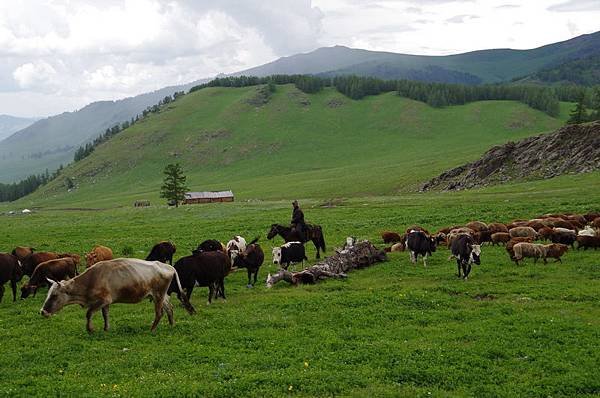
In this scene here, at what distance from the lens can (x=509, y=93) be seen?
200 meters

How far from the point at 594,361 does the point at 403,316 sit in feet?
18.4

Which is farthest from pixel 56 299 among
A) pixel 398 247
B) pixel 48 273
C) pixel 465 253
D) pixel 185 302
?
pixel 398 247

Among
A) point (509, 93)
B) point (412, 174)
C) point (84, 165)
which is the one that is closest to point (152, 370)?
point (412, 174)

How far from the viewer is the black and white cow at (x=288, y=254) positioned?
25.1 meters

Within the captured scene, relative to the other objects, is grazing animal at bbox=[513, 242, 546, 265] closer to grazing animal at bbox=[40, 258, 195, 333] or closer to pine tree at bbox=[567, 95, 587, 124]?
grazing animal at bbox=[40, 258, 195, 333]

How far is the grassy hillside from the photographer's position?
472ft

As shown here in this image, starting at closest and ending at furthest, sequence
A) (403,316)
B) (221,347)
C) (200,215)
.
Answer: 1. (221,347)
2. (403,316)
3. (200,215)

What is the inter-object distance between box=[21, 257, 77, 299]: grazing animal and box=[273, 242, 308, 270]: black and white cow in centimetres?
919

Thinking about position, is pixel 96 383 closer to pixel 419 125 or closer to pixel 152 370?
pixel 152 370

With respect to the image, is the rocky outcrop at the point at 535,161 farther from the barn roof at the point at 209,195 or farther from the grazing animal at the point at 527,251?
the grazing animal at the point at 527,251

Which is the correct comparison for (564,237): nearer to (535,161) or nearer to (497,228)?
(497,228)

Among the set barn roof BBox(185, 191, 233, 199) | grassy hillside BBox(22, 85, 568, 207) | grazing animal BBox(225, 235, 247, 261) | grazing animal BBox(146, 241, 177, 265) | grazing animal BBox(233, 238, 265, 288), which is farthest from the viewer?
grassy hillside BBox(22, 85, 568, 207)

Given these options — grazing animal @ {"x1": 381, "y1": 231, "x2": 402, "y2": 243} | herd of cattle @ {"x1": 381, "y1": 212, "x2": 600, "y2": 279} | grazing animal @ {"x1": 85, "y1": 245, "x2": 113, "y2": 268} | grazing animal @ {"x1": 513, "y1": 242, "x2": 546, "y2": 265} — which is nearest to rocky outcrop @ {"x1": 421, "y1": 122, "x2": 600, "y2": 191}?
herd of cattle @ {"x1": 381, "y1": 212, "x2": 600, "y2": 279}

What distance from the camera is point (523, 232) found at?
1122 inches
